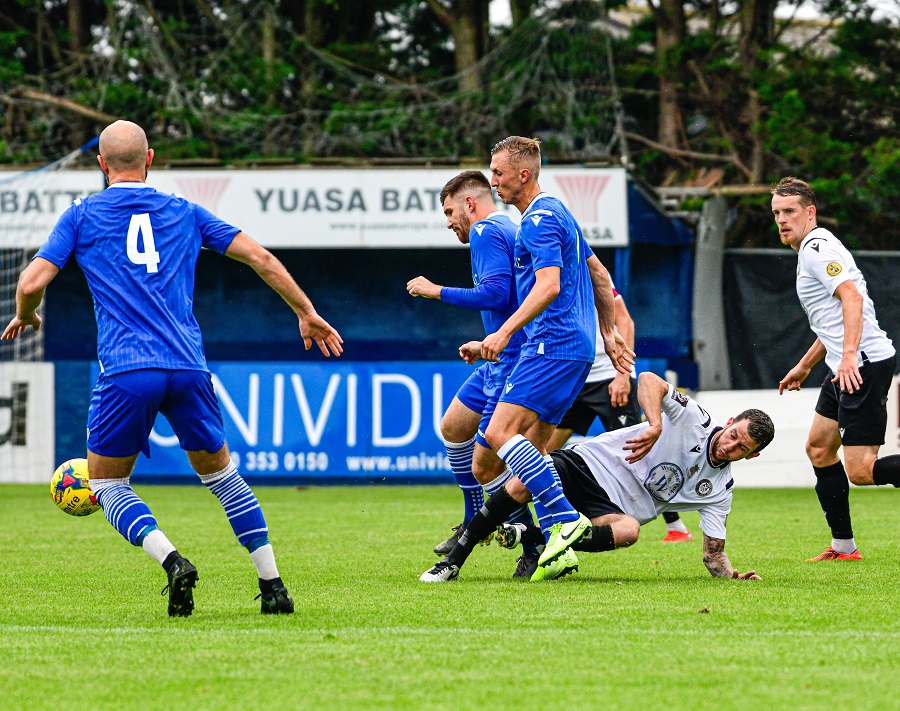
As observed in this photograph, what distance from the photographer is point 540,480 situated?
6559 mm

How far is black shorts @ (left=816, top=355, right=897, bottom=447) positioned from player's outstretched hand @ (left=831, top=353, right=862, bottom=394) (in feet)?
0.84

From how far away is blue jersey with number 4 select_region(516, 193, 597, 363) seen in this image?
660 cm

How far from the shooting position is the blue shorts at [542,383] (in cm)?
668

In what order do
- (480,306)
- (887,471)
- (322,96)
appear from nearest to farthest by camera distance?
(480,306), (887,471), (322,96)

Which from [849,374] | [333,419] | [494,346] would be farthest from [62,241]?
[333,419]

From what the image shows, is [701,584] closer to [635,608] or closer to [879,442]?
[635,608]

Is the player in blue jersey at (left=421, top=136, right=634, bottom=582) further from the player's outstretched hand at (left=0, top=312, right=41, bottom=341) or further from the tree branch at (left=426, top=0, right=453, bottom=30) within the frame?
the tree branch at (left=426, top=0, right=453, bottom=30)

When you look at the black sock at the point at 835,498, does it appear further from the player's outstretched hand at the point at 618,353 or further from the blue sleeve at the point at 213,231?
the blue sleeve at the point at 213,231

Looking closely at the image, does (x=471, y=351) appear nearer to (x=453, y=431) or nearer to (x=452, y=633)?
(x=453, y=431)

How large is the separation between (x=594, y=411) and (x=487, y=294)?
2654 millimetres

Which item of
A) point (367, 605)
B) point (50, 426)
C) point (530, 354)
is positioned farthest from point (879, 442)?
point (50, 426)

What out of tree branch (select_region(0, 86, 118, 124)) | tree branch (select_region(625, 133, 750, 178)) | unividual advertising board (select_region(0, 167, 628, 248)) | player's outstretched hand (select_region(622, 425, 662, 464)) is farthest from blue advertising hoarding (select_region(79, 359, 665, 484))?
player's outstretched hand (select_region(622, 425, 662, 464))

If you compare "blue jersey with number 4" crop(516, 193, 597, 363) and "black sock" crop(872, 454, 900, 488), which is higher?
"blue jersey with number 4" crop(516, 193, 597, 363)

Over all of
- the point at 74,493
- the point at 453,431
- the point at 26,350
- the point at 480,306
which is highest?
the point at 480,306
